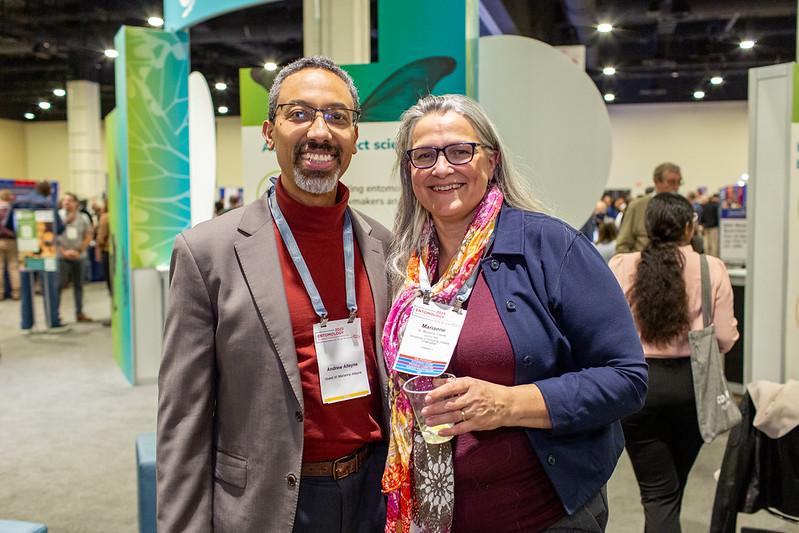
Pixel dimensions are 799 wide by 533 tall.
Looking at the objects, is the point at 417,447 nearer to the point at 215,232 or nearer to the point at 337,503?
the point at 337,503

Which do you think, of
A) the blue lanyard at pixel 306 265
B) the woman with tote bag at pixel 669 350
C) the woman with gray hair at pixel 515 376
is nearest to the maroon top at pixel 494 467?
the woman with gray hair at pixel 515 376

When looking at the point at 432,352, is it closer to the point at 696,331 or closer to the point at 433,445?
the point at 433,445

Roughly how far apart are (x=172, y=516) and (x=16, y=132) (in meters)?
23.4

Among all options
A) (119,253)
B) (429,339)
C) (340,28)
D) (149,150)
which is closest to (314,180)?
(429,339)

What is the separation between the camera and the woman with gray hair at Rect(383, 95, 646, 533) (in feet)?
4.48

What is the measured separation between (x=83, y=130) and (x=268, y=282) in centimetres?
1667

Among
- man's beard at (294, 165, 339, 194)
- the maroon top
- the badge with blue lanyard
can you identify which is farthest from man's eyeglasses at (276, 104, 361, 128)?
the maroon top

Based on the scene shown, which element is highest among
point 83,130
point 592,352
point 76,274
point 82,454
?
point 83,130

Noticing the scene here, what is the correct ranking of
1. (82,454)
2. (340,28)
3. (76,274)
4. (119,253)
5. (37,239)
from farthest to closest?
(76,274)
(37,239)
(119,253)
(82,454)
(340,28)

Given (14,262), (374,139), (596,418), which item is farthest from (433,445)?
(14,262)

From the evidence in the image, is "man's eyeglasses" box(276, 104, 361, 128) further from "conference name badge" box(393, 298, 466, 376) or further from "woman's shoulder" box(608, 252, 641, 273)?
"woman's shoulder" box(608, 252, 641, 273)

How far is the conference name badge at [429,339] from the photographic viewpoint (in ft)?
4.35

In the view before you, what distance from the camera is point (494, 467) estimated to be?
1407mm

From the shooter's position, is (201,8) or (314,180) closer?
(314,180)
